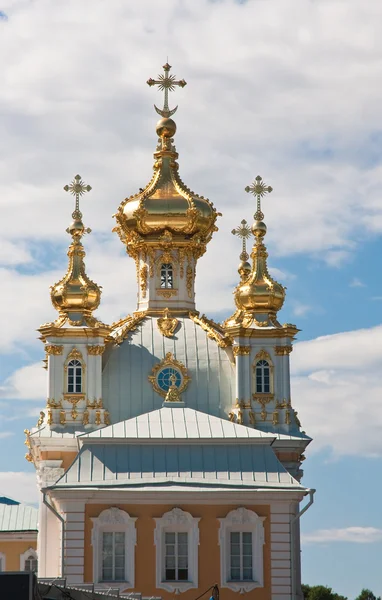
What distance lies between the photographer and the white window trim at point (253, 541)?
55844 mm

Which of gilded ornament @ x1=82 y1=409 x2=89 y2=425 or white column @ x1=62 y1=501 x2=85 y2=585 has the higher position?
gilded ornament @ x1=82 y1=409 x2=89 y2=425

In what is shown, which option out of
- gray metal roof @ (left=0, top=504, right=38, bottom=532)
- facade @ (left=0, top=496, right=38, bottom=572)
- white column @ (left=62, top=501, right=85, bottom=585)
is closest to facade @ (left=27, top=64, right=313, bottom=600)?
white column @ (left=62, top=501, right=85, bottom=585)

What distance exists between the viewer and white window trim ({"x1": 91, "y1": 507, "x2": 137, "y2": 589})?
2185 inches

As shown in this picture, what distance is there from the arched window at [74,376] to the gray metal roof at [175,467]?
803 centimetres

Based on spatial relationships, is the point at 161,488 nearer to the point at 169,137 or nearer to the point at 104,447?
the point at 104,447

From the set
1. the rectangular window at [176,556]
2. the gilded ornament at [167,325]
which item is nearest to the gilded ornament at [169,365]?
the gilded ornament at [167,325]

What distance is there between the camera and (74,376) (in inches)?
2576

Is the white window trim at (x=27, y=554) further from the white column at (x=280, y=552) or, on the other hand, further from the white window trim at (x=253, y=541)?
the white column at (x=280, y=552)

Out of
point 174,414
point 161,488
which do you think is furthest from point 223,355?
point 161,488

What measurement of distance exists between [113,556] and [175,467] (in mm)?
3267

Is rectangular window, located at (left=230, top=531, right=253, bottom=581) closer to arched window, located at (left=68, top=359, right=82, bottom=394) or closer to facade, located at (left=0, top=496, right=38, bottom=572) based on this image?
arched window, located at (left=68, top=359, right=82, bottom=394)

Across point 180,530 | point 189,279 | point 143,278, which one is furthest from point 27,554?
point 180,530

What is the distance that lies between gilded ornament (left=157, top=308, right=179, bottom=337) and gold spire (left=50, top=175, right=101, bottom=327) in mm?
2492

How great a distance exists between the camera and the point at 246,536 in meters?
56.4
